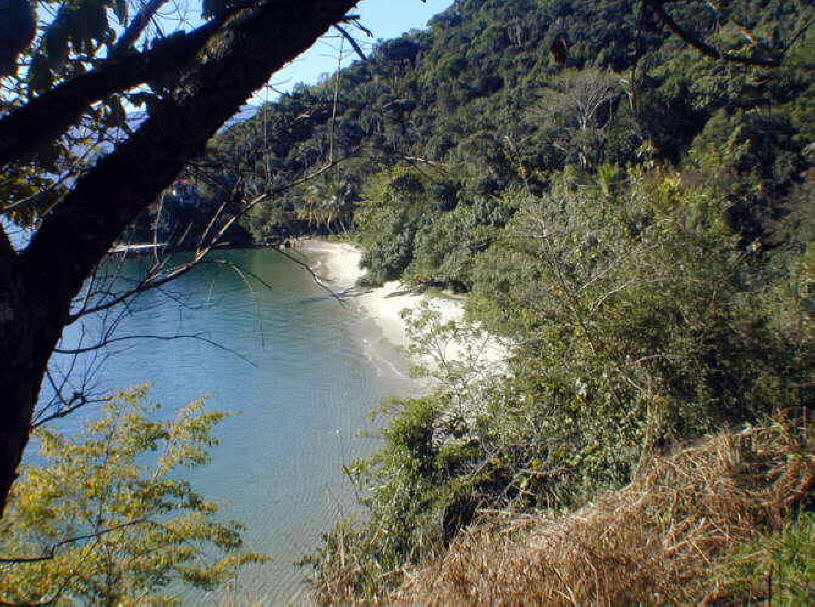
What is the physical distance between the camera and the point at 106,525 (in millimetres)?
5980

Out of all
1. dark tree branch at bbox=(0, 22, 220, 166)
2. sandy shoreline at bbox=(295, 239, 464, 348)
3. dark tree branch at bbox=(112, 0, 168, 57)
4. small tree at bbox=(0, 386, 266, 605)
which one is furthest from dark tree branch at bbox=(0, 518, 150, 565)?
sandy shoreline at bbox=(295, 239, 464, 348)

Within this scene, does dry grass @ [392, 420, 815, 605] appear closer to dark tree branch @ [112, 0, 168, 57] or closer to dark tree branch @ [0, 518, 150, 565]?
dark tree branch @ [0, 518, 150, 565]

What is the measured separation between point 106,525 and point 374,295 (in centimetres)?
2268

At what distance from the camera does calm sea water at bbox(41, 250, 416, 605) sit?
9492mm

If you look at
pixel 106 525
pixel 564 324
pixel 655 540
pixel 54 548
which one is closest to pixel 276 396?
pixel 106 525

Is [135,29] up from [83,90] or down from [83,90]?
up

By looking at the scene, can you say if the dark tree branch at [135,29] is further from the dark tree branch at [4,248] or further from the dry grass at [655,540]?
the dry grass at [655,540]

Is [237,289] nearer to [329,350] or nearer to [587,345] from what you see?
[329,350]

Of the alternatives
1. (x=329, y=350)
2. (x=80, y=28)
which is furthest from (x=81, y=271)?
(x=329, y=350)

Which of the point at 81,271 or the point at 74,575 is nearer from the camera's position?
the point at 81,271

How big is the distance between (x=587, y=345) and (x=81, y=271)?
5418 mm

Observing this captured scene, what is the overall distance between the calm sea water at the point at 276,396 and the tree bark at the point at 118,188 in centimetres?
276

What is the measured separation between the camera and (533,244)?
24.6 feet

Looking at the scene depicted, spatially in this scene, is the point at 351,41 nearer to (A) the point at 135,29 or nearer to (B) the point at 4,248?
(A) the point at 135,29
